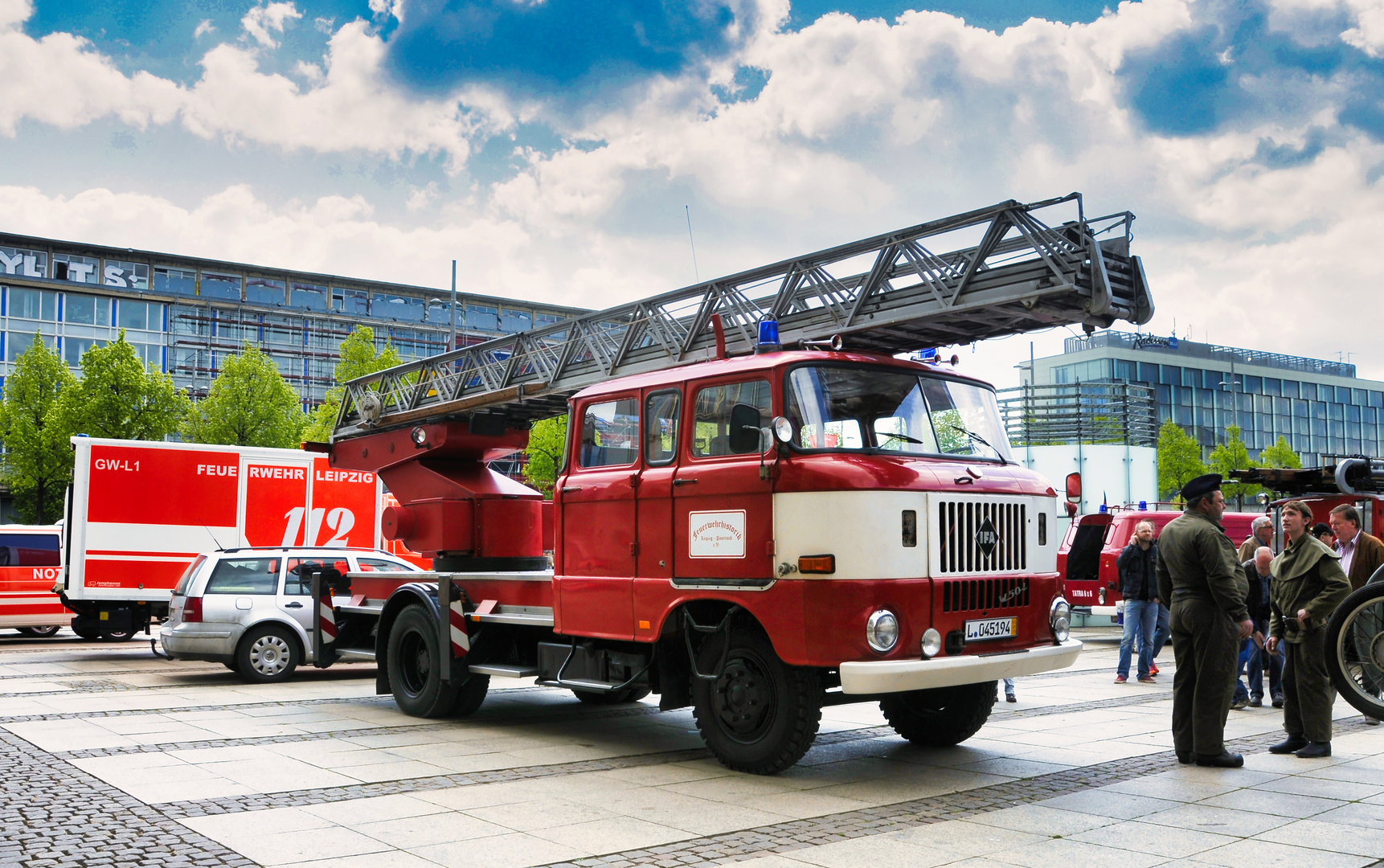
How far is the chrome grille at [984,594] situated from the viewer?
7113 millimetres

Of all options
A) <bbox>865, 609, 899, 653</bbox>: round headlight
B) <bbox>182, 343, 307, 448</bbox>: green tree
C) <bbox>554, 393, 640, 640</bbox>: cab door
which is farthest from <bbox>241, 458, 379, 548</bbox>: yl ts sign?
<bbox>182, 343, 307, 448</bbox>: green tree

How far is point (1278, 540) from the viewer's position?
1449 centimetres

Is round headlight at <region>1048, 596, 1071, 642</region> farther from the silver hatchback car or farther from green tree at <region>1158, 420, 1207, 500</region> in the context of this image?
green tree at <region>1158, 420, 1207, 500</region>

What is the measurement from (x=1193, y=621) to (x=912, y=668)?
230 centimetres

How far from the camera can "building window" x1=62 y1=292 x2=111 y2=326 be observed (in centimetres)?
6144

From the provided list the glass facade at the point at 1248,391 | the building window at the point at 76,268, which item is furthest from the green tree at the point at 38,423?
the glass facade at the point at 1248,391

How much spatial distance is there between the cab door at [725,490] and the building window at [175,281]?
66.1 meters

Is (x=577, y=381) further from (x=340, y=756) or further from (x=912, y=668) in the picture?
(x=912, y=668)

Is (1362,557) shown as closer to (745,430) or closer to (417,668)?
(745,430)

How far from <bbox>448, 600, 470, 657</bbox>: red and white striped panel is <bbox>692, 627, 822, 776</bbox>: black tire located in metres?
2.73

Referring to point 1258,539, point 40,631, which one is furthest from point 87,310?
point 1258,539

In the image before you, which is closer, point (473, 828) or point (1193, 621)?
point (473, 828)

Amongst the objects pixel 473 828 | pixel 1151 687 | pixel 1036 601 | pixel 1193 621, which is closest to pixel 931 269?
pixel 1036 601

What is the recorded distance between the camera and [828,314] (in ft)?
30.1
